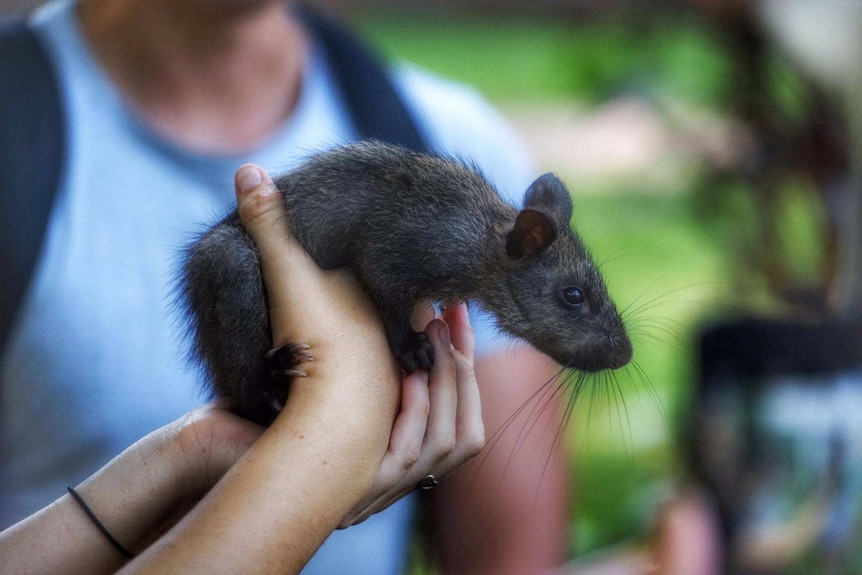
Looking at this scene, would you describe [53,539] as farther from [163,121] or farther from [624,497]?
[624,497]

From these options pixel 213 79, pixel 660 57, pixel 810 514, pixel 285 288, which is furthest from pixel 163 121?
pixel 810 514

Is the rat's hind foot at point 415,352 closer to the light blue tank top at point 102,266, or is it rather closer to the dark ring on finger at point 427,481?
the dark ring on finger at point 427,481

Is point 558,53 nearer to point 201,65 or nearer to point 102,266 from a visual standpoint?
point 201,65

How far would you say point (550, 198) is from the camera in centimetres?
79

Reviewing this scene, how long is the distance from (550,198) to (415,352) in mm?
187

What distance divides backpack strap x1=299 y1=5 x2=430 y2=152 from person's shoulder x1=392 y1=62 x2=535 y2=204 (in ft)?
0.06

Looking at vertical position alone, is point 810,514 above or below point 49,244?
below

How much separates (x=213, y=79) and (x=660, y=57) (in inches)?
35.5

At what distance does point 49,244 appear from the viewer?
3.25ft

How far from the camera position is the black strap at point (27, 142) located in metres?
0.99

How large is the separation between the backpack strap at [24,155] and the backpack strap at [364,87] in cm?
34

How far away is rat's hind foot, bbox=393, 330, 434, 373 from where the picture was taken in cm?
78

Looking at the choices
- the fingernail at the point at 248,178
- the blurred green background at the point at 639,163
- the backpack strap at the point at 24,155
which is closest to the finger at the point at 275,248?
the fingernail at the point at 248,178

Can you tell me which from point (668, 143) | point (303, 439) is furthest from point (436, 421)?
point (668, 143)
